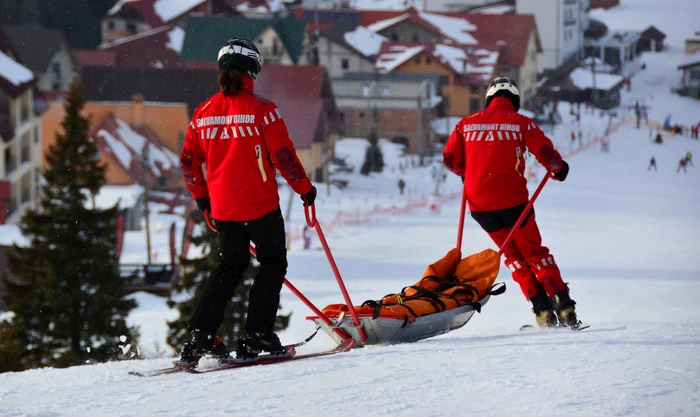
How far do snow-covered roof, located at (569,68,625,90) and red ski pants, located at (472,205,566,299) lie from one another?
1071cm

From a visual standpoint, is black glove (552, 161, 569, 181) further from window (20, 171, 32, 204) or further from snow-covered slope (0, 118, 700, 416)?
window (20, 171, 32, 204)

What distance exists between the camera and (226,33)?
1307 inches

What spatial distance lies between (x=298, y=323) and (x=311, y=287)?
2.36 meters

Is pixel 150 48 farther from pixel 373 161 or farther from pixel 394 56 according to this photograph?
pixel 373 161

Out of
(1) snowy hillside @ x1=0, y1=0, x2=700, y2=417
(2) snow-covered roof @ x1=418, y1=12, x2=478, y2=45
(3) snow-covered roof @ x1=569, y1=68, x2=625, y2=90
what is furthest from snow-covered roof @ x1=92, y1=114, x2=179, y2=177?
(3) snow-covered roof @ x1=569, y1=68, x2=625, y2=90

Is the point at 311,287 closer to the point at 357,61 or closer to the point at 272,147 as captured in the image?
the point at 272,147

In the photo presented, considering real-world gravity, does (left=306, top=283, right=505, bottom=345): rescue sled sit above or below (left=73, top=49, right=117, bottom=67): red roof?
below

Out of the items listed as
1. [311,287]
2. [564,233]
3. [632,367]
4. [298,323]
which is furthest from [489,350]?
[564,233]

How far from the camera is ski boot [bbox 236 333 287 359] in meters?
3.60

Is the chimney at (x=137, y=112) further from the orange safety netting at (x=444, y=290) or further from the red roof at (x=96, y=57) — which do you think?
the orange safety netting at (x=444, y=290)

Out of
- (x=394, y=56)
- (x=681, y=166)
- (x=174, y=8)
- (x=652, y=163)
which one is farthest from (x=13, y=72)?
(x=174, y=8)

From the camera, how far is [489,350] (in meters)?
3.48

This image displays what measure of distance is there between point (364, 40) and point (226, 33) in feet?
14.0

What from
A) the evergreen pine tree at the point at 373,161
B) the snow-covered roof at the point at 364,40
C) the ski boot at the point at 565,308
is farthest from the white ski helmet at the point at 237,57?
the snow-covered roof at the point at 364,40
